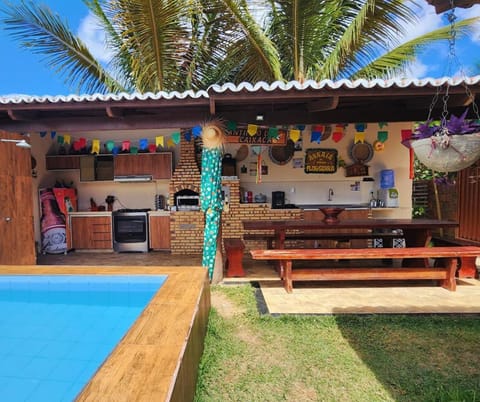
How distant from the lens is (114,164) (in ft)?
23.3

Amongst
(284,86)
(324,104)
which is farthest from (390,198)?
(284,86)

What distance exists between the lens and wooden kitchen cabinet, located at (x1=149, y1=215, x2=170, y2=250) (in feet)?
23.0

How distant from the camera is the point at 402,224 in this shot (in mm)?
4805

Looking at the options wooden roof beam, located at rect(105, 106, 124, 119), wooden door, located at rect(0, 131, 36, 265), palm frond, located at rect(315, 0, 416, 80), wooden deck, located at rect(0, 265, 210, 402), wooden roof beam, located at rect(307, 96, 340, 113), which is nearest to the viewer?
wooden deck, located at rect(0, 265, 210, 402)

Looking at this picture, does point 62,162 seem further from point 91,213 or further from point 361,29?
point 361,29

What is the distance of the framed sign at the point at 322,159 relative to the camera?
692cm

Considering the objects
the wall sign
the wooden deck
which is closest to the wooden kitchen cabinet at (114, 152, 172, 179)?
the wall sign

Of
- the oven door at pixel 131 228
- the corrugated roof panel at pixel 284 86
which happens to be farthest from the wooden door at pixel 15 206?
the oven door at pixel 131 228

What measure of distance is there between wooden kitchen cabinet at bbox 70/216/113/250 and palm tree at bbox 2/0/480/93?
9.95 ft

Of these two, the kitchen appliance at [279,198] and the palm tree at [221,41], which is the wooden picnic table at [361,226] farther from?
the palm tree at [221,41]

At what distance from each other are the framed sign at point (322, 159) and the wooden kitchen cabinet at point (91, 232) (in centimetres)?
487

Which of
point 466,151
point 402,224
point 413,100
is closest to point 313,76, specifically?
point 413,100

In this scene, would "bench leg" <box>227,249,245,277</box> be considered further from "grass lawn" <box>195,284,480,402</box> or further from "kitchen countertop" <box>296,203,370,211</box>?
"kitchen countertop" <box>296,203,370,211</box>

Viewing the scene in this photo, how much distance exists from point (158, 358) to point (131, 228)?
5679 mm
